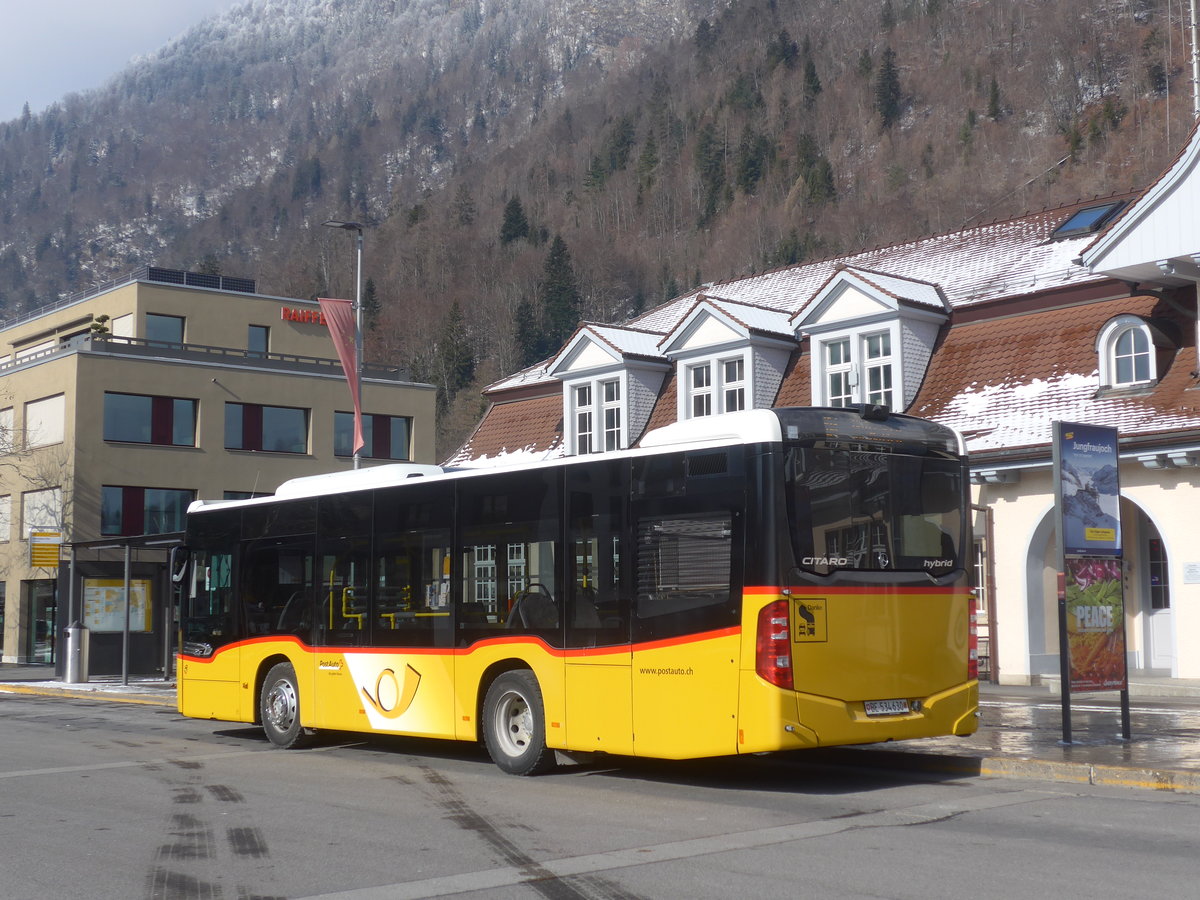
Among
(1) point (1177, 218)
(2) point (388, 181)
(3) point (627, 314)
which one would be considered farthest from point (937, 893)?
(2) point (388, 181)

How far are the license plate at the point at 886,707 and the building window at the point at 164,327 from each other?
4528cm

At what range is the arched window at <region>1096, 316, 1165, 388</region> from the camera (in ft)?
68.9

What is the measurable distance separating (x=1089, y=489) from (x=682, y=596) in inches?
192

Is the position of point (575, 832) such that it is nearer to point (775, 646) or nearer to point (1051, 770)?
point (775, 646)

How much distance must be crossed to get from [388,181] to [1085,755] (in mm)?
176520

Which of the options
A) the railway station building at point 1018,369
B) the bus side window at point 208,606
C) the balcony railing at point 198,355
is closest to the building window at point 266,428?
the balcony railing at point 198,355

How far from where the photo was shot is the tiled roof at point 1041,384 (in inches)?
807

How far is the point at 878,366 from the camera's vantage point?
2462 centimetres

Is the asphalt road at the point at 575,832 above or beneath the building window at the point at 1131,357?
beneath

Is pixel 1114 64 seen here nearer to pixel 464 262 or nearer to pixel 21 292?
pixel 464 262

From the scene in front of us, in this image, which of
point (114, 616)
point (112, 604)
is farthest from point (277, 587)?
point (114, 616)

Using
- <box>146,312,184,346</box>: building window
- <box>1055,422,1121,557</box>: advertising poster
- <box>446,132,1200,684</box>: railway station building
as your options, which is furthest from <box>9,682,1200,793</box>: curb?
<box>146,312,184,346</box>: building window

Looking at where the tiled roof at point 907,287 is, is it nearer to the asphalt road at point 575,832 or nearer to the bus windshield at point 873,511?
the asphalt road at point 575,832

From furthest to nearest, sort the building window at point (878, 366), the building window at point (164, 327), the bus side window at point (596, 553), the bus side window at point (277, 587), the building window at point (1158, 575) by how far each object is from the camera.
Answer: the building window at point (164, 327) → the building window at point (878, 366) → the building window at point (1158, 575) → the bus side window at point (277, 587) → the bus side window at point (596, 553)
